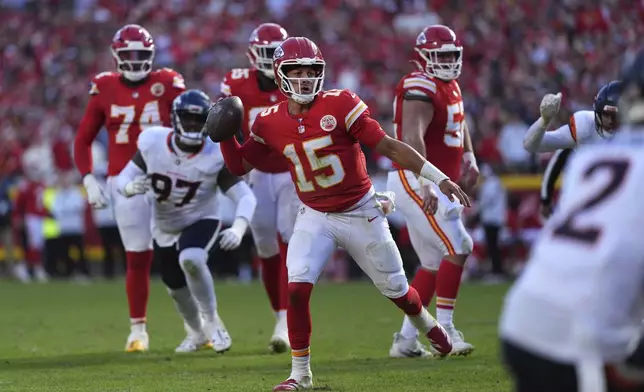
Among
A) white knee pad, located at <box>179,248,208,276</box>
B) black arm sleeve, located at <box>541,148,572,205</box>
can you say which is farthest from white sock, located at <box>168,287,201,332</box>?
black arm sleeve, located at <box>541,148,572,205</box>

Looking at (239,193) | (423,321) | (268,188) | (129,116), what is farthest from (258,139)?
(129,116)

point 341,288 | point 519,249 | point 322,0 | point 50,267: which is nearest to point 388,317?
point 341,288

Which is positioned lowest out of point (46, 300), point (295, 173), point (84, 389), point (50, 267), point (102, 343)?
point (50, 267)

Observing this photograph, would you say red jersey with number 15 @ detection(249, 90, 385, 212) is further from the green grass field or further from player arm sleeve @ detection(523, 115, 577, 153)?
player arm sleeve @ detection(523, 115, 577, 153)

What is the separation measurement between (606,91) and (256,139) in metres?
1.94

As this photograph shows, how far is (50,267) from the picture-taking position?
1828 cm

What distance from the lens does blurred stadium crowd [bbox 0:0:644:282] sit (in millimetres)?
17188

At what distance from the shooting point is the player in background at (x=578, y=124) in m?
6.37

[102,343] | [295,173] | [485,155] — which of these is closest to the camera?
[295,173]

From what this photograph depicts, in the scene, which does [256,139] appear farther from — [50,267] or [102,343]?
[50,267]

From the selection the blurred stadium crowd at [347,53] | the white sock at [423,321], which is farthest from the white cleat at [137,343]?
the blurred stadium crowd at [347,53]

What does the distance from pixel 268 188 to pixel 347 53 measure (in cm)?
1232

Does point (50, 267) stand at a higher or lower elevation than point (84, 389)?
lower

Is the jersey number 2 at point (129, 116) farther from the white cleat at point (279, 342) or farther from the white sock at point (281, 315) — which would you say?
the white cleat at point (279, 342)
